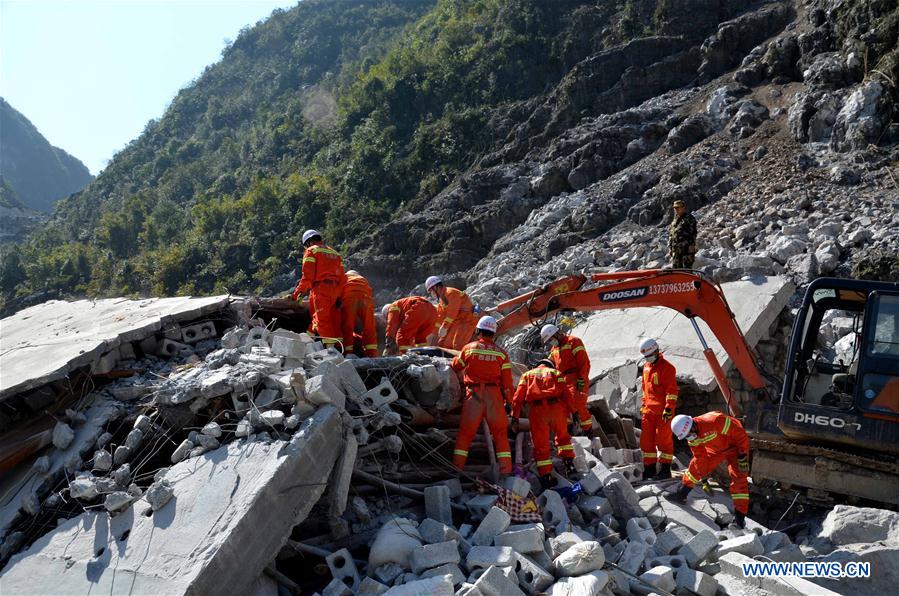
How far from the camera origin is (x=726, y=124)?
21.2m

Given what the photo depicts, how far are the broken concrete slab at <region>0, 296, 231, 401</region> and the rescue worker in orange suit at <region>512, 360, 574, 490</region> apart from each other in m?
3.24

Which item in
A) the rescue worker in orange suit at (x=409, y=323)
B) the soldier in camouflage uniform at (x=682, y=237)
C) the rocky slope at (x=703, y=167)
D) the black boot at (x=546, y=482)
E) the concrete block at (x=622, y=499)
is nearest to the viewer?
the concrete block at (x=622, y=499)

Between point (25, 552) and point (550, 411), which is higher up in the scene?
point (25, 552)

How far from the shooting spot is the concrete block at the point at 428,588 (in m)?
4.56

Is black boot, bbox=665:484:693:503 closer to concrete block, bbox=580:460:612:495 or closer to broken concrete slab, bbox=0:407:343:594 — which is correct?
concrete block, bbox=580:460:612:495

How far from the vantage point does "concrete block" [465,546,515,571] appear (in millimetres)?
4980

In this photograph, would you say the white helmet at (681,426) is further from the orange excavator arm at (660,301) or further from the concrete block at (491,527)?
the concrete block at (491,527)

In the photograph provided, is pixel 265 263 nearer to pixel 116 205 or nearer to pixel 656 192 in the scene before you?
pixel 656 192

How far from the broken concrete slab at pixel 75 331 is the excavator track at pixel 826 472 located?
215 inches

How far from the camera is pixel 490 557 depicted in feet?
16.5

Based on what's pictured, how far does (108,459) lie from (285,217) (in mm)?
29811

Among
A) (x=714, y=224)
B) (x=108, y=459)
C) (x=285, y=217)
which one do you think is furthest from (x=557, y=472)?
(x=285, y=217)

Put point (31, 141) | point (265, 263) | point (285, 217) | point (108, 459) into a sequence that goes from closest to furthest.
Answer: point (108, 459), point (265, 263), point (285, 217), point (31, 141)

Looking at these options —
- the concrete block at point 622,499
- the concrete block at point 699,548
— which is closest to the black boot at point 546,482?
the concrete block at point 622,499
